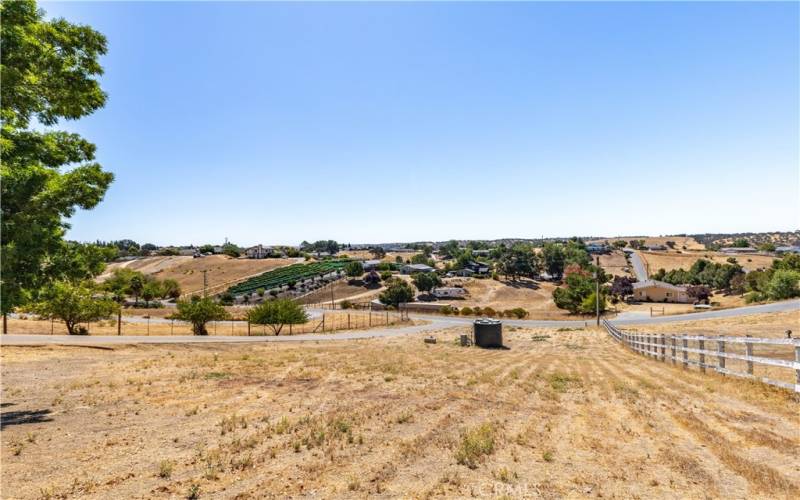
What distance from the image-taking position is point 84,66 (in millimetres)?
9555

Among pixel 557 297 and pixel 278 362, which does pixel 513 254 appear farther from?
pixel 278 362

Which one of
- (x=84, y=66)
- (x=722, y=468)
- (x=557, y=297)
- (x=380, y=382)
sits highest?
(x=84, y=66)

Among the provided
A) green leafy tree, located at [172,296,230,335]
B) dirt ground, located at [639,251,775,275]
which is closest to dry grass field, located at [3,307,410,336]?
green leafy tree, located at [172,296,230,335]

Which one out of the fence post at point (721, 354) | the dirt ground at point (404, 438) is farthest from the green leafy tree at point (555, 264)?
the dirt ground at point (404, 438)

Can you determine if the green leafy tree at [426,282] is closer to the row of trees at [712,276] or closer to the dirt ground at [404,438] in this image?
the row of trees at [712,276]

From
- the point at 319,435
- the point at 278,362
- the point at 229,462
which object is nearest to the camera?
the point at 229,462

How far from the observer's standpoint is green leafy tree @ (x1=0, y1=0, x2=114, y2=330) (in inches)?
320

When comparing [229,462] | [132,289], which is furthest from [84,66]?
[132,289]

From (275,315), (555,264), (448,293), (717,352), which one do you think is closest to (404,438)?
(717,352)

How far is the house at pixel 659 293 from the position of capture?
10656 cm

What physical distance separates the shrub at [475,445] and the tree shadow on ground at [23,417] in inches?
364

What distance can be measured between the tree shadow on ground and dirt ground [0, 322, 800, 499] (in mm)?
65

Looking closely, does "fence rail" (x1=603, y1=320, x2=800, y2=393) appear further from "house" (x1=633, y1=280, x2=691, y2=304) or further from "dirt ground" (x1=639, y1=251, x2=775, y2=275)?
"dirt ground" (x1=639, y1=251, x2=775, y2=275)

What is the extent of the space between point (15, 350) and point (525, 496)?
29.7m
